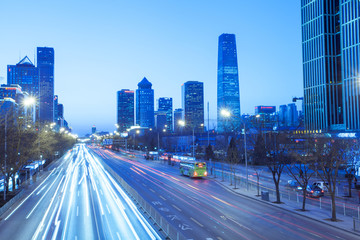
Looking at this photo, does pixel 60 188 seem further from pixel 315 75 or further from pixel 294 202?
pixel 315 75

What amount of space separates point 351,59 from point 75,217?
81.5 m

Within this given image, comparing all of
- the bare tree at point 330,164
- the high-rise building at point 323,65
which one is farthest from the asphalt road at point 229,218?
the high-rise building at point 323,65

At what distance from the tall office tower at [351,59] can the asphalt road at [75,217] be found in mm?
70079

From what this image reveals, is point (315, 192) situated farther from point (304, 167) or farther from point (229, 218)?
point (229, 218)

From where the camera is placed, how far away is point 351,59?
8088 cm

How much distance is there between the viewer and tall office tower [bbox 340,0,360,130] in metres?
79.4

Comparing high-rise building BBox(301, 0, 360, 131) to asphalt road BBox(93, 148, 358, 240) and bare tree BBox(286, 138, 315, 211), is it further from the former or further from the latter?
asphalt road BBox(93, 148, 358, 240)

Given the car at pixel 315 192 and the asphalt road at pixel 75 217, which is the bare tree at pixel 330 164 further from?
the asphalt road at pixel 75 217

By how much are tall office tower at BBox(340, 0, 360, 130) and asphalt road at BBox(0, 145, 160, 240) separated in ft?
230

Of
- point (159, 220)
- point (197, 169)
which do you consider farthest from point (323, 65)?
point (159, 220)

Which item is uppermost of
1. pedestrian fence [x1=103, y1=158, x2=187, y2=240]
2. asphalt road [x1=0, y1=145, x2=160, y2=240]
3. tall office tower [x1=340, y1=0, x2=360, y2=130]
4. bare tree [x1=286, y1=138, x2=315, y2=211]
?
tall office tower [x1=340, y1=0, x2=360, y2=130]

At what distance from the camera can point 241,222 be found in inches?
875

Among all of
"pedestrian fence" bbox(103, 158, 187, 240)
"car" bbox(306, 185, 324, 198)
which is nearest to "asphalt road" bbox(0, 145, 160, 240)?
"pedestrian fence" bbox(103, 158, 187, 240)

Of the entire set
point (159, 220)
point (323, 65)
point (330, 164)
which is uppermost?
point (323, 65)
